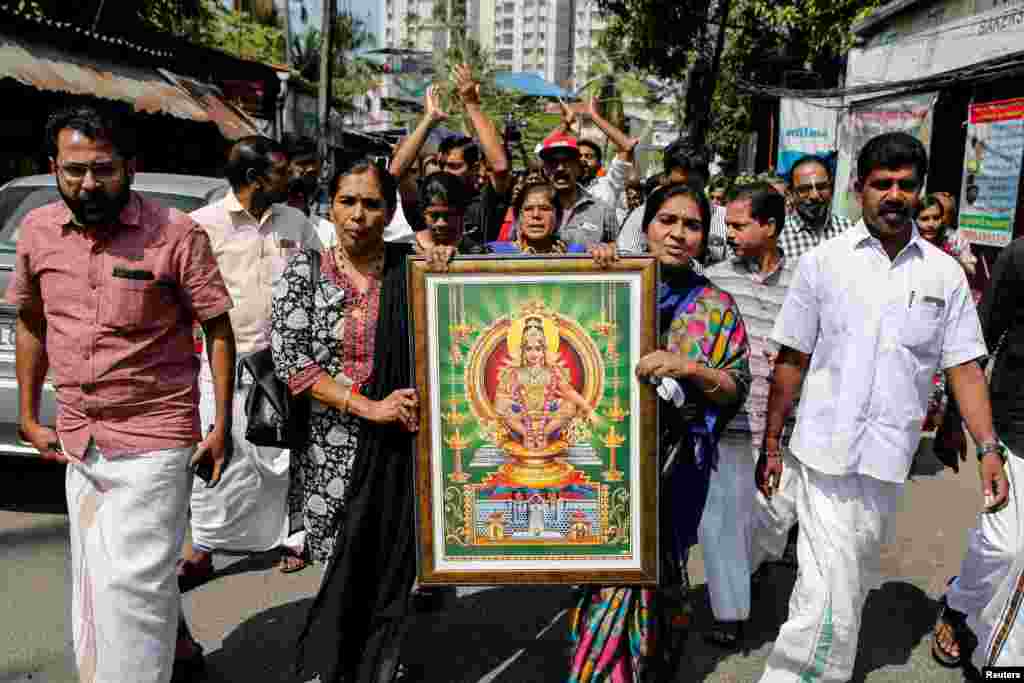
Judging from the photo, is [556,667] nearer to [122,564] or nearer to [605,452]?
[605,452]

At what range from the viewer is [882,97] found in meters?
12.7

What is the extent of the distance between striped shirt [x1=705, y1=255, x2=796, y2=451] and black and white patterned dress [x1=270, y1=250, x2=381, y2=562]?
5.67ft

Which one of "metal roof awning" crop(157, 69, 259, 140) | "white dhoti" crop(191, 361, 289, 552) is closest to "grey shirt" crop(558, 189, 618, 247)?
"white dhoti" crop(191, 361, 289, 552)

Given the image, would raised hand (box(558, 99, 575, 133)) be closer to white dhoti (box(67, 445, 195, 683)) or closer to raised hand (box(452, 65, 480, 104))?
raised hand (box(452, 65, 480, 104))

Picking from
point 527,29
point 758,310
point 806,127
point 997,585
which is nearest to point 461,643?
point 758,310

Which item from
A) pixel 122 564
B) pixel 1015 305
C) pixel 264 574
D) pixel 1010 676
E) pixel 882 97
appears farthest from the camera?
pixel 882 97

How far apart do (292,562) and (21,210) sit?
2.94 metres

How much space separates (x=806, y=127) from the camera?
51.0 ft

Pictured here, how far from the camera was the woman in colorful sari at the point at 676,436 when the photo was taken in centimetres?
307

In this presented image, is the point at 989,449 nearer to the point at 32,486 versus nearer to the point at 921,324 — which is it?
the point at 921,324

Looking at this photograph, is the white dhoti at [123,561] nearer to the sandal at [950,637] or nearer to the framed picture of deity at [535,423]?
the framed picture of deity at [535,423]

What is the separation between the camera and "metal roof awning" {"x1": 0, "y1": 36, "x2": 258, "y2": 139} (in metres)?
10.3

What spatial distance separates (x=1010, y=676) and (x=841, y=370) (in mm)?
1109

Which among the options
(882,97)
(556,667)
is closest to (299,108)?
(882,97)
